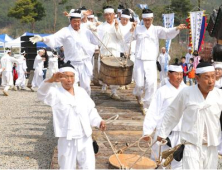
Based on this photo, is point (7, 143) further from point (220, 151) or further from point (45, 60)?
point (45, 60)

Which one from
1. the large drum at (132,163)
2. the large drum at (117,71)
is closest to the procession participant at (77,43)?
the large drum at (117,71)

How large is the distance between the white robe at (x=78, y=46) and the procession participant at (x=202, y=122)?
402 cm

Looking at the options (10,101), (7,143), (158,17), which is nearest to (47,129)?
(7,143)

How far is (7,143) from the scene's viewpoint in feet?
29.6

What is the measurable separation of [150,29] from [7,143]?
12.2 ft

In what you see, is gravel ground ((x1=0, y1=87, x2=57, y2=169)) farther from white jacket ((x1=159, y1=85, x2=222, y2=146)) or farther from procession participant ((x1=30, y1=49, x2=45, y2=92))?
procession participant ((x1=30, y1=49, x2=45, y2=92))

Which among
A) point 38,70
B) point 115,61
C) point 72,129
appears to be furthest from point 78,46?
point 38,70

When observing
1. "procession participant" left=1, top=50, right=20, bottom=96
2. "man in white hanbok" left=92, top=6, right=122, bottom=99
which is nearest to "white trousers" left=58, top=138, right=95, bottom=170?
"man in white hanbok" left=92, top=6, right=122, bottom=99

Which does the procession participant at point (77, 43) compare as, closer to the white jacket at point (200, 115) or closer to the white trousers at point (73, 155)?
the white trousers at point (73, 155)

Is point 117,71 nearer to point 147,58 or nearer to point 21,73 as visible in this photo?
point 147,58

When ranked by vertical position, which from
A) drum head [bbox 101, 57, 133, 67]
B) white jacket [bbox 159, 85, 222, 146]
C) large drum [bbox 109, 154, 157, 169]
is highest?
white jacket [bbox 159, 85, 222, 146]

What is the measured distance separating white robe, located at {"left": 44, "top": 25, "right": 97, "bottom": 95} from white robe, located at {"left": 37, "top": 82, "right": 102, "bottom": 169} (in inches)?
122

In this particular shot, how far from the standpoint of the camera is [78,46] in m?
8.29

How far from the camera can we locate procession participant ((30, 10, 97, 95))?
26.2ft
